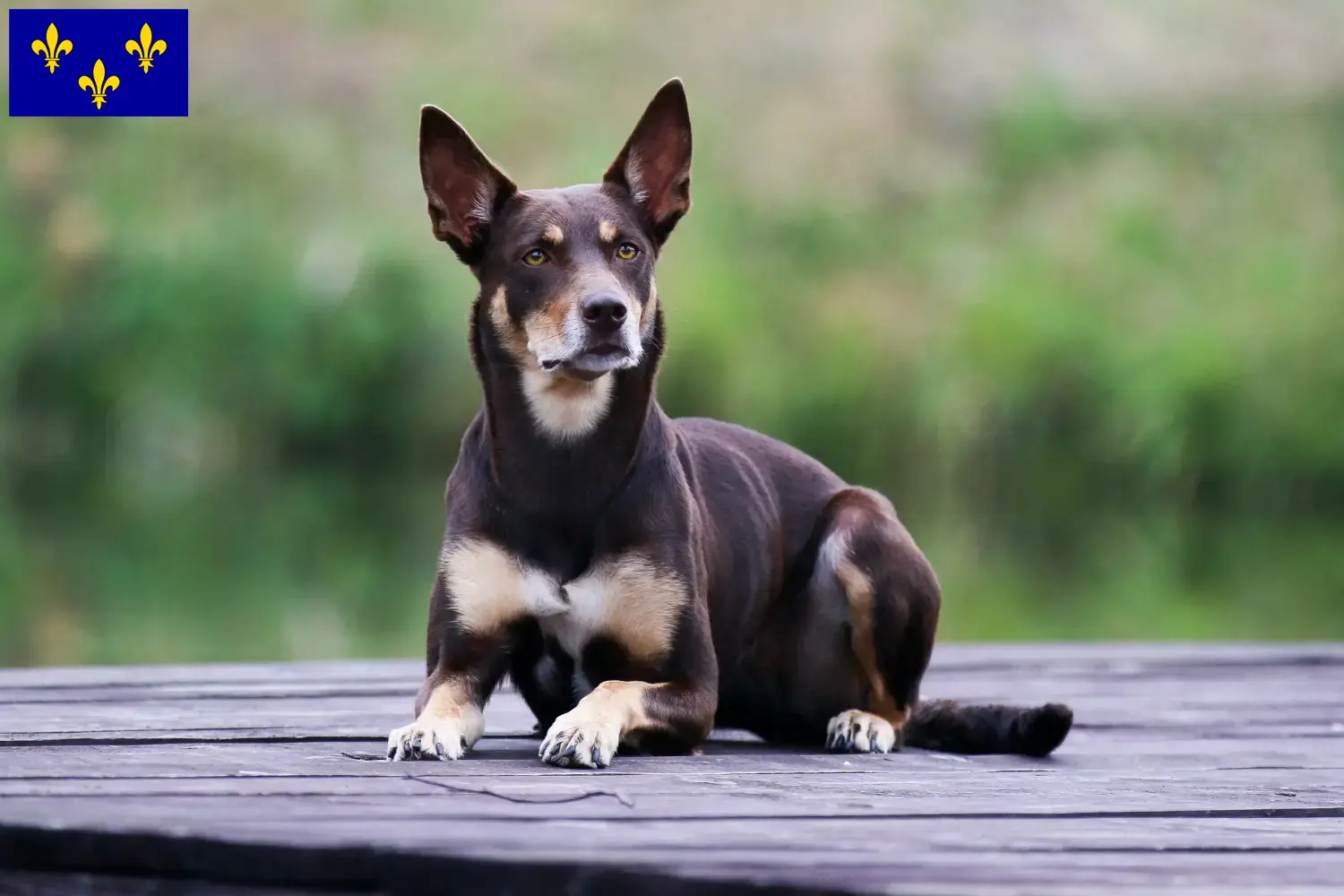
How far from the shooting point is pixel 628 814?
9.95 feet

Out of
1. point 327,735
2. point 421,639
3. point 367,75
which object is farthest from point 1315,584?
point 367,75

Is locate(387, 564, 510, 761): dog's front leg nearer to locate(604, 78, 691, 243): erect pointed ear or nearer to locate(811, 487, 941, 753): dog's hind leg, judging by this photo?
locate(811, 487, 941, 753): dog's hind leg

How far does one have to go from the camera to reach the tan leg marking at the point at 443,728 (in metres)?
3.63

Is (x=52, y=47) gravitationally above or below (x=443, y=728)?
above

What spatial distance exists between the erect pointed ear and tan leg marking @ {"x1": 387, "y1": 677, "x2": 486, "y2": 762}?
117cm

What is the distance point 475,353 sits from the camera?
3990mm

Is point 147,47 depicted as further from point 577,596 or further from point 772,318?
point 772,318

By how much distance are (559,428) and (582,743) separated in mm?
723

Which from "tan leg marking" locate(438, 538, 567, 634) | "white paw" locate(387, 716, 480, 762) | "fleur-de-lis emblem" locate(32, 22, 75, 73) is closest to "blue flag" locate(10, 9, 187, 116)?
"fleur-de-lis emblem" locate(32, 22, 75, 73)

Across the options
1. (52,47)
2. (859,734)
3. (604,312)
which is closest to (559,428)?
(604,312)

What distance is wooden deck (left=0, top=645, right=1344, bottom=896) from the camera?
2.71m

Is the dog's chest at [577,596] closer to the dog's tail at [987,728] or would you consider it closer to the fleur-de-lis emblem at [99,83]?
the dog's tail at [987,728]

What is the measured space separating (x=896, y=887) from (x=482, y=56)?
26914mm

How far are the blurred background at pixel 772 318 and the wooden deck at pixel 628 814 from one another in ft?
26.4
